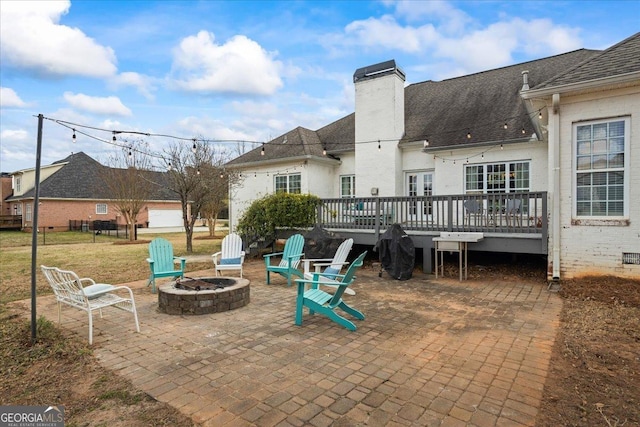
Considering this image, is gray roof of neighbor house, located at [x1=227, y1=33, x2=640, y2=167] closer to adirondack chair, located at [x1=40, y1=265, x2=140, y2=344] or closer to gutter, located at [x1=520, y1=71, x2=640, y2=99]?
gutter, located at [x1=520, y1=71, x2=640, y2=99]

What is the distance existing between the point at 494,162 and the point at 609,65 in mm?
4541

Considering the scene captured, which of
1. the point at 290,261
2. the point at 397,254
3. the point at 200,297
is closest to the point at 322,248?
the point at 290,261

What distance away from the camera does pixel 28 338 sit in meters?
4.62

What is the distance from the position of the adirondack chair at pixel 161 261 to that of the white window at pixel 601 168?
8.65m

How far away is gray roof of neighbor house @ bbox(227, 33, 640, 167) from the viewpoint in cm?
1199

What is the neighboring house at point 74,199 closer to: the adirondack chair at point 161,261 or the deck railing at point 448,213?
the deck railing at point 448,213

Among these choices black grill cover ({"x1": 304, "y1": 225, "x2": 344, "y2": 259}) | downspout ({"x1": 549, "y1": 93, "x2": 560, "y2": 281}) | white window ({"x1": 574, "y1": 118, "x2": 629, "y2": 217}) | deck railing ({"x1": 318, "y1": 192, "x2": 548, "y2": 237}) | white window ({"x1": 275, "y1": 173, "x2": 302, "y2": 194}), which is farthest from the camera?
white window ({"x1": 275, "y1": 173, "x2": 302, "y2": 194})

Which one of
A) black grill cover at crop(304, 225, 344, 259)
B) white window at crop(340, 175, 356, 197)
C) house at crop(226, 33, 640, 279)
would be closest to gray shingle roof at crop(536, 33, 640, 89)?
house at crop(226, 33, 640, 279)

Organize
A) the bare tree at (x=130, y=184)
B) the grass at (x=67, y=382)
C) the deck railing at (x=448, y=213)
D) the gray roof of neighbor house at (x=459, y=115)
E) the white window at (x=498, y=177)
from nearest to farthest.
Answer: the grass at (x=67, y=382), the deck railing at (x=448, y=213), the white window at (x=498, y=177), the gray roof of neighbor house at (x=459, y=115), the bare tree at (x=130, y=184)

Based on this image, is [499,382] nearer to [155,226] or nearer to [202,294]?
[202,294]

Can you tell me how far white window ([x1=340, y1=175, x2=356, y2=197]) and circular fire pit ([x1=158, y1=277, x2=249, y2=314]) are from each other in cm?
973

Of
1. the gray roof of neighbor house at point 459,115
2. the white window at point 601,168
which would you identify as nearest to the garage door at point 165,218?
the gray roof of neighbor house at point 459,115

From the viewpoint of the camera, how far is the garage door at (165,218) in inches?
1300

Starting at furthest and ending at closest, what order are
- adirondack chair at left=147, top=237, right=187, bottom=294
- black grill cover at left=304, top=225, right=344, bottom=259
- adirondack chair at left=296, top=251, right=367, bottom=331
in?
black grill cover at left=304, top=225, right=344, bottom=259 → adirondack chair at left=147, top=237, right=187, bottom=294 → adirondack chair at left=296, top=251, right=367, bottom=331
